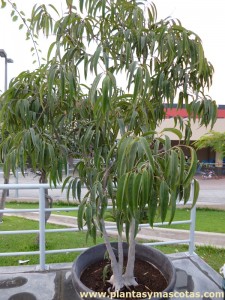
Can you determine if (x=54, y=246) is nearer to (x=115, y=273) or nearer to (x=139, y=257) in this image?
(x=139, y=257)

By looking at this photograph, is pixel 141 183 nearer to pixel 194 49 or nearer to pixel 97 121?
pixel 97 121

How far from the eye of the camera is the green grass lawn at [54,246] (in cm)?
265

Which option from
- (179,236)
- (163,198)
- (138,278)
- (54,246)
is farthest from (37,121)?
(179,236)

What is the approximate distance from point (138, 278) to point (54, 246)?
1.85 m

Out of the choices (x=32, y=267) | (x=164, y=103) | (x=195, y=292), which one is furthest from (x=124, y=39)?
(x=32, y=267)

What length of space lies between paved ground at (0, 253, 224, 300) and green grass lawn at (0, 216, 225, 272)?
1.09 feet

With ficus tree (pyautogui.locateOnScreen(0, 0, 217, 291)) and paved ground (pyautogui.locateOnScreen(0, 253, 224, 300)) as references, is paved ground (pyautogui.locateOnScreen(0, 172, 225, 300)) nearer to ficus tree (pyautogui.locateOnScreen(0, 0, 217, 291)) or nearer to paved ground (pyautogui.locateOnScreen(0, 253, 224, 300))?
paved ground (pyautogui.locateOnScreen(0, 253, 224, 300))

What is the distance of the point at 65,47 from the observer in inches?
57.7

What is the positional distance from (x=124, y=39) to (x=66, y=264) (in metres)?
1.91

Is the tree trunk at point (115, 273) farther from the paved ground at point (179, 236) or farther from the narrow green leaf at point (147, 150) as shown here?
the paved ground at point (179, 236)

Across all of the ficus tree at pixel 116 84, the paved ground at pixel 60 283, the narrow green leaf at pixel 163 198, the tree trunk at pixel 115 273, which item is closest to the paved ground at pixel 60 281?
the paved ground at pixel 60 283

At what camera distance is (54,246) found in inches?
132

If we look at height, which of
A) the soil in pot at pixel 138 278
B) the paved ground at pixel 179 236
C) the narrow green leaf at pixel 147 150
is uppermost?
the narrow green leaf at pixel 147 150

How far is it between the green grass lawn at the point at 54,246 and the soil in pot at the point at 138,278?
0.87 m
